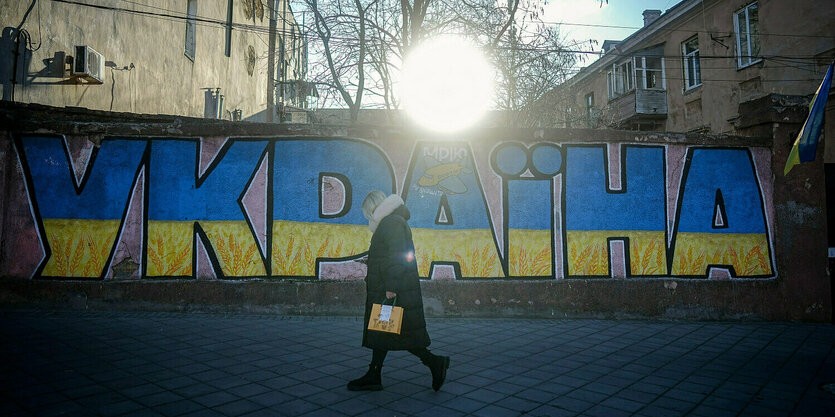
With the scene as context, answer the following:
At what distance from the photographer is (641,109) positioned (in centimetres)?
2169

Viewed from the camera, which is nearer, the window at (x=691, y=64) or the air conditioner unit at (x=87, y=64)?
the air conditioner unit at (x=87, y=64)

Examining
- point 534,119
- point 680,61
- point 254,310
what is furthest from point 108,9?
point 680,61

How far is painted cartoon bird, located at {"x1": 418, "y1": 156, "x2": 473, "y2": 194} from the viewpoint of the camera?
262 inches

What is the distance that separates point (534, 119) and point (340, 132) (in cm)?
993

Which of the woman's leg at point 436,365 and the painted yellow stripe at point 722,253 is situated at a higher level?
the painted yellow stripe at point 722,253

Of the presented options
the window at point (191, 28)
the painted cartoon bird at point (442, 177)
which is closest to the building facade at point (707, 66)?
the painted cartoon bird at point (442, 177)

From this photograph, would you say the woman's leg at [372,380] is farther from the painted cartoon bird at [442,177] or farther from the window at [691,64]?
the window at [691,64]

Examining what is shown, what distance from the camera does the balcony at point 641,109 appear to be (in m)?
21.7

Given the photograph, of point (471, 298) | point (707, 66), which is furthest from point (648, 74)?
point (471, 298)

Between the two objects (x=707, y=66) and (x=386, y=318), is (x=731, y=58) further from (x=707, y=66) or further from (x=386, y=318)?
(x=386, y=318)

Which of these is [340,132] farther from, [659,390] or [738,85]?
[738,85]

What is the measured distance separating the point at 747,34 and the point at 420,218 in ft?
57.3

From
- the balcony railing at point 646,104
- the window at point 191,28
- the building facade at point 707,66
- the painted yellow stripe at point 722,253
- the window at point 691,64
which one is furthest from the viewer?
the balcony railing at point 646,104

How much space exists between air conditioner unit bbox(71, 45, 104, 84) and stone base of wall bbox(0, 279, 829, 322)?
4.85m
